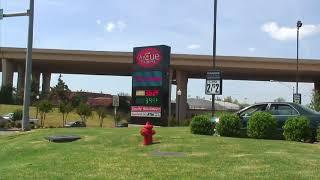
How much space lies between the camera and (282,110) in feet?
67.0

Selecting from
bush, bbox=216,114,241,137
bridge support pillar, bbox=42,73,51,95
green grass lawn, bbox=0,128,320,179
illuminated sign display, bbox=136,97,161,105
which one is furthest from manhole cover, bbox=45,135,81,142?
bridge support pillar, bbox=42,73,51,95

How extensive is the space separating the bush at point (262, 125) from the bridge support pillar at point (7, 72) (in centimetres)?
6320

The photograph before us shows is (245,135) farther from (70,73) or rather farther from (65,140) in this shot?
(70,73)

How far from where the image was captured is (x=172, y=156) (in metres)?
14.6

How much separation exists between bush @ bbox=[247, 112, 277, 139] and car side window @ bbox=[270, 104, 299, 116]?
1.37 meters

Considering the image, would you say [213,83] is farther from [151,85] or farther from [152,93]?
[151,85]

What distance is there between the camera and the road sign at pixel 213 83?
2219 centimetres

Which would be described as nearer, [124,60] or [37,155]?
[37,155]

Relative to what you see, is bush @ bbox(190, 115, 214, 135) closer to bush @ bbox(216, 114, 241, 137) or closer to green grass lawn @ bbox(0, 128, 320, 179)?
bush @ bbox(216, 114, 241, 137)

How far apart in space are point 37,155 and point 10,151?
6.72 feet

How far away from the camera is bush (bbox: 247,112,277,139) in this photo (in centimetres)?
1877

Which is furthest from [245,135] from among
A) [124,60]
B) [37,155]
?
[124,60]

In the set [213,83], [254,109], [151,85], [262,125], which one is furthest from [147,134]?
[151,85]

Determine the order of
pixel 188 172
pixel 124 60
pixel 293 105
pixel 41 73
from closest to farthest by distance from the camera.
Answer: pixel 188 172, pixel 293 105, pixel 124 60, pixel 41 73
